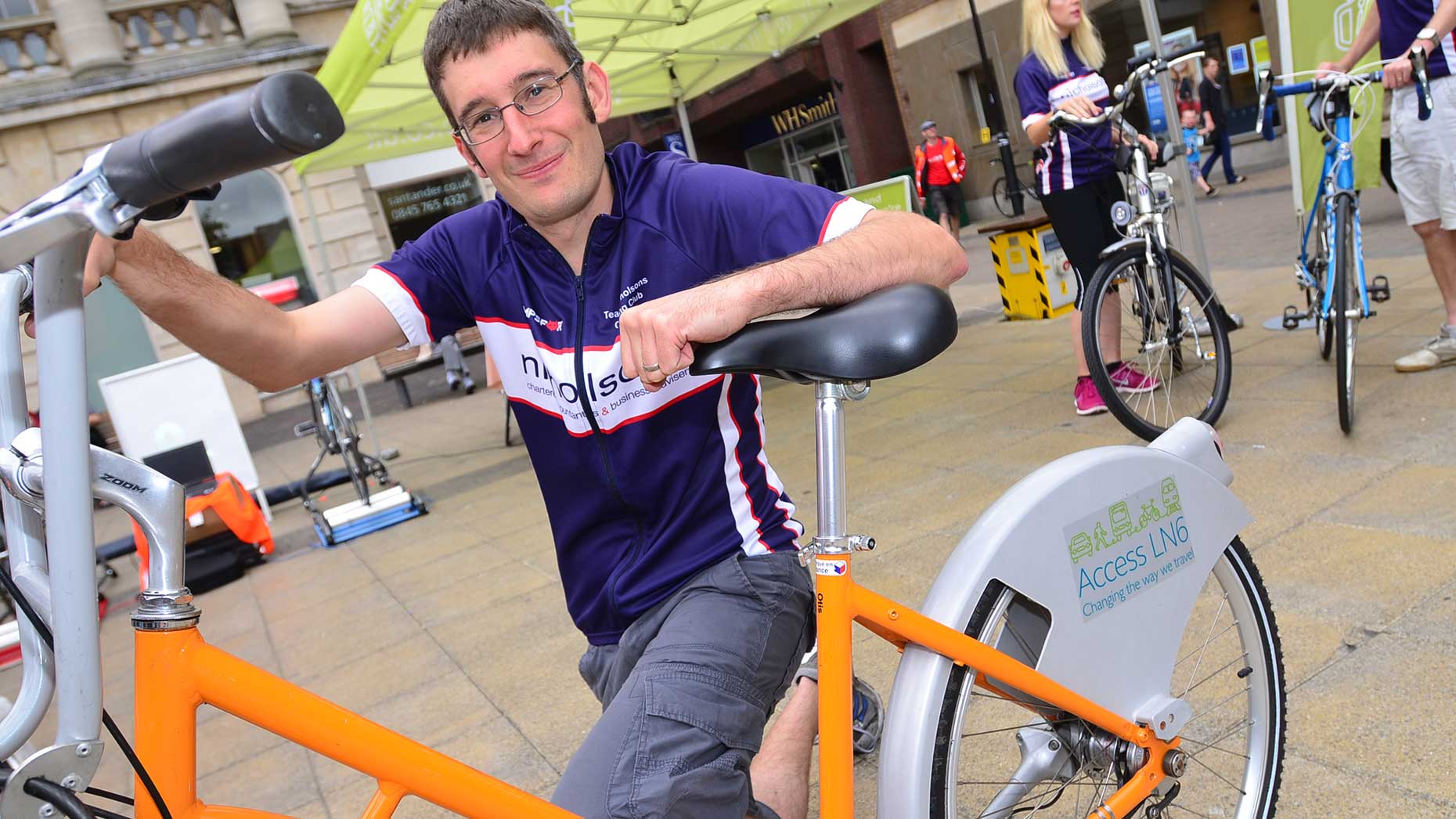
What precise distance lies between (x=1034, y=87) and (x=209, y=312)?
3977 mm

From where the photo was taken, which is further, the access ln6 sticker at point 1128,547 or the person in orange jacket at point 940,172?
the person in orange jacket at point 940,172

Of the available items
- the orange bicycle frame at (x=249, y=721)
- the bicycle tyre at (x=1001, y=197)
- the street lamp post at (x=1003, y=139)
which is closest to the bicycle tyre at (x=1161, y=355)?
the orange bicycle frame at (x=249, y=721)

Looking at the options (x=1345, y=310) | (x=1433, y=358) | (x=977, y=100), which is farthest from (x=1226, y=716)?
(x=977, y=100)

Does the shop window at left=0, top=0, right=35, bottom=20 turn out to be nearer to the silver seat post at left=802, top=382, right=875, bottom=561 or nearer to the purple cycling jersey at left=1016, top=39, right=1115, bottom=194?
the purple cycling jersey at left=1016, top=39, right=1115, bottom=194

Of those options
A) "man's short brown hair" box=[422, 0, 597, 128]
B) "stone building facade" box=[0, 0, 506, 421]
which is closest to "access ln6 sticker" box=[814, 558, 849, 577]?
"man's short brown hair" box=[422, 0, 597, 128]

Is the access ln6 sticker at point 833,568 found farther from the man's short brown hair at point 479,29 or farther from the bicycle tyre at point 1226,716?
the man's short brown hair at point 479,29

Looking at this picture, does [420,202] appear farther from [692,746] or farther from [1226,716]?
[692,746]

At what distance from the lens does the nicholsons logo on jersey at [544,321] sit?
1.85m

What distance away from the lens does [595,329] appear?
1.81 metres

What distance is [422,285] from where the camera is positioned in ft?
6.45

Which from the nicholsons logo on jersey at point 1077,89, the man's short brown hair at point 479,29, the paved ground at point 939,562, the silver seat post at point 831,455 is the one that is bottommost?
the paved ground at point 939,562

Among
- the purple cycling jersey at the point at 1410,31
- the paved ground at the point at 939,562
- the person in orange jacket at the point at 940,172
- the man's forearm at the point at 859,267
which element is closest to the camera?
the man's forearm at the point at 859,267

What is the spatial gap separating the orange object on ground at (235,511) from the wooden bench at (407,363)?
6.88 m

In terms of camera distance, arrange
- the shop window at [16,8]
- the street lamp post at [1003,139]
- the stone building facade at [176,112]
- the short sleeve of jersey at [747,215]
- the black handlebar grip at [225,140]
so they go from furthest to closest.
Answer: the street lamp post at [1003,139]
the shop window at [16,8]
the stone building facade at [176,112]
the short sleeve of jersey at [747,215]
the black handlebar grip at [225,140]
